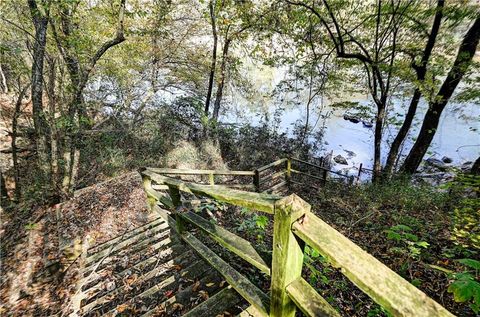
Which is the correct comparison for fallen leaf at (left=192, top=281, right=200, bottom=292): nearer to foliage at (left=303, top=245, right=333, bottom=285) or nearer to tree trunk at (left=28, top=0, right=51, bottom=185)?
foliage at (left=303, top=245, right=333, bottom=285)

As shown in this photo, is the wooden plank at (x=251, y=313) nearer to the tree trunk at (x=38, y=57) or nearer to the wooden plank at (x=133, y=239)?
the wooden plank at (x=133, y=239)

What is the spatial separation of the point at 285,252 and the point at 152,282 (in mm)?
1933

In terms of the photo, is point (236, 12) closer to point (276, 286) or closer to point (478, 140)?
point (276, 286)

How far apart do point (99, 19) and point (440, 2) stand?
29.7 ft

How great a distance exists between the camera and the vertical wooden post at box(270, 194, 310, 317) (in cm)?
133

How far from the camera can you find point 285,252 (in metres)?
1.41

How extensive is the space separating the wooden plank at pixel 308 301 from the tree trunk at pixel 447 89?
7.03 m

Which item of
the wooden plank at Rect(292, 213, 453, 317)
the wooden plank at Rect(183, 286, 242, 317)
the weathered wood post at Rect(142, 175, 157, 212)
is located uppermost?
the wooden plank at Rect(292, 213, 453, 317)

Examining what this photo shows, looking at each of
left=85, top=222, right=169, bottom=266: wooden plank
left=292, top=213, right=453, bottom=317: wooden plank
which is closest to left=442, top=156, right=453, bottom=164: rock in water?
left=85, top=222, right=169, bottom=266: wooden plank

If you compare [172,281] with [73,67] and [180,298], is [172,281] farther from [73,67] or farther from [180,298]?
[73,67]

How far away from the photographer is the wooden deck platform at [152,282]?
7.44 ft

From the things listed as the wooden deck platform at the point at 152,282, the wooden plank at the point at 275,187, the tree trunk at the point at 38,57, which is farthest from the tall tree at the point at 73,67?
the wooden plank at the point at 275,187

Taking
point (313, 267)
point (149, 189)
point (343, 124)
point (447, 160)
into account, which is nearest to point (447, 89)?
point (313, 267)

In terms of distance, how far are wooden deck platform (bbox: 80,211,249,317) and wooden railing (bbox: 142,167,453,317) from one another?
38cm
